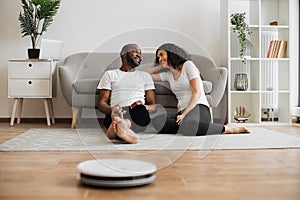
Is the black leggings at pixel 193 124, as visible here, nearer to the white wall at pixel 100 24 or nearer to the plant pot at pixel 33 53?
the white wall at pixel 100 24

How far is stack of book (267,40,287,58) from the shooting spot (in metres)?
3.84

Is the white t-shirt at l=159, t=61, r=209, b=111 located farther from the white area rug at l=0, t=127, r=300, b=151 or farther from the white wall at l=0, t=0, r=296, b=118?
the white wall at l=0, t=0, r=296, b=118

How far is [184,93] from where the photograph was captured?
2619mm

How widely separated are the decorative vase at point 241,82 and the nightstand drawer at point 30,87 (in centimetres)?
161

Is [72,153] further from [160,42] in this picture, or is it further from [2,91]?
[2,91]

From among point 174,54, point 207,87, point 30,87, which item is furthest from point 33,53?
point 174,54

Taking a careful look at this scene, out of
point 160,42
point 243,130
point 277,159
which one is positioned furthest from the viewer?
point 243,130

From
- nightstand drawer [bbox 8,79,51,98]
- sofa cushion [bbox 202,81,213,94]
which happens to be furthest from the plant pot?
sofa cushion [bbox 202,81,213,94]

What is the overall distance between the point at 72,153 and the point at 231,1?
254cm

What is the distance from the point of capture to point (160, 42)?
1.70 m

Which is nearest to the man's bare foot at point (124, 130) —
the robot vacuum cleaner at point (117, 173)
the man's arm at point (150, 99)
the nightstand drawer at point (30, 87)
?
the man's arm at point (150, 99)

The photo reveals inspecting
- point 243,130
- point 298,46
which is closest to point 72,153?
point 243,130

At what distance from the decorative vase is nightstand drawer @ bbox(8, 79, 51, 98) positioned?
161 cm

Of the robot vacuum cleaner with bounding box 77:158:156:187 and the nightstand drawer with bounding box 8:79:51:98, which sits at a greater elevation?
the nightstand drawer with bounding box 8:79:51:98
